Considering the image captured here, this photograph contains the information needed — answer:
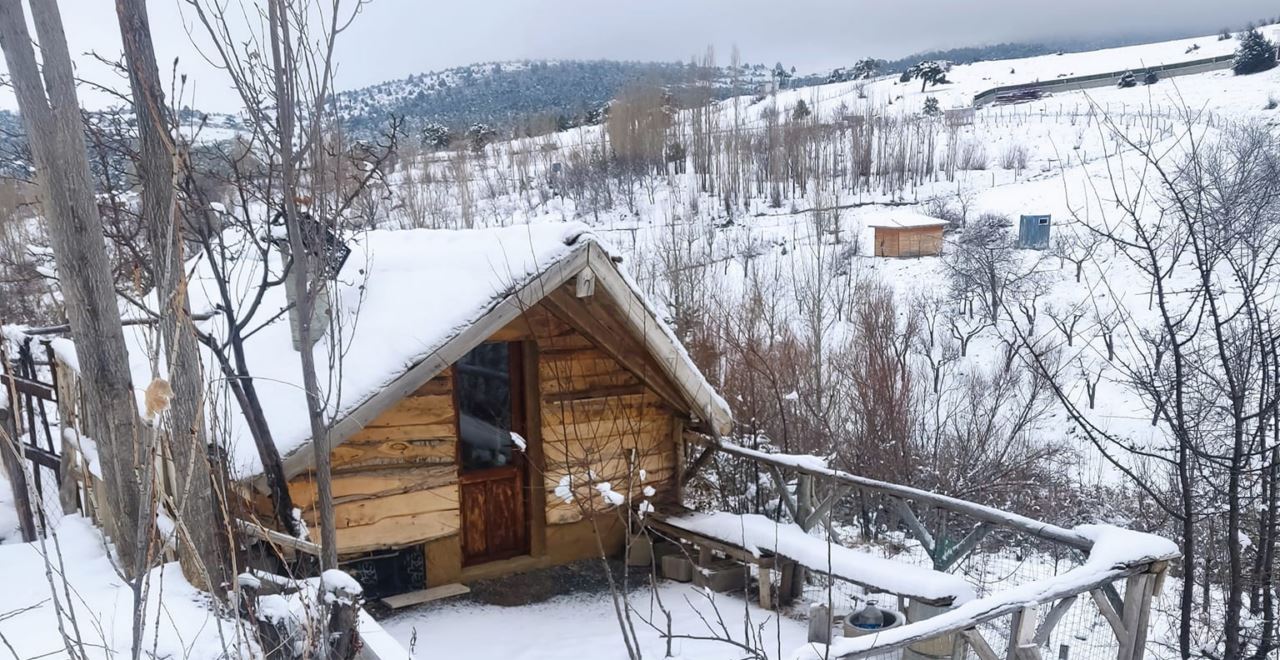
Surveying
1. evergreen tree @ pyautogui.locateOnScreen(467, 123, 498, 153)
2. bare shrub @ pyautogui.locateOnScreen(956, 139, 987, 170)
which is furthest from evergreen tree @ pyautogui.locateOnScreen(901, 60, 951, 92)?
evergreen tree @ pyautogui.locateOnScreen(467, 123, 498, 153)

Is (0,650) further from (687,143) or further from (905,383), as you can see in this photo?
(687,143)

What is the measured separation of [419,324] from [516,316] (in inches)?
30.1

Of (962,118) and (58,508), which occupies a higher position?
(962,118)

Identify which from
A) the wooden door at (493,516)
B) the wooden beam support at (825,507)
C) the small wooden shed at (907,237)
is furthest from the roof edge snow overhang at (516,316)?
the small wooden shed at (907,237)

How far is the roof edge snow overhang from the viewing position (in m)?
5.75

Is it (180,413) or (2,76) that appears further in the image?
(2,76)

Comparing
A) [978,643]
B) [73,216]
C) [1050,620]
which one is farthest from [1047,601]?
[73,216]

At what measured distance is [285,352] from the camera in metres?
6.57

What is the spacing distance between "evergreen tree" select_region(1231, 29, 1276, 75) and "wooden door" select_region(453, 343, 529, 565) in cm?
5257

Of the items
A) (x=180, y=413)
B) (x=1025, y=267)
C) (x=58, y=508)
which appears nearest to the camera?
→ (x=180, y=413)

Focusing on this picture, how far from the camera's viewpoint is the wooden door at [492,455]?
25.8 feet

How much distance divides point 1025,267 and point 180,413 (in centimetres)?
3027

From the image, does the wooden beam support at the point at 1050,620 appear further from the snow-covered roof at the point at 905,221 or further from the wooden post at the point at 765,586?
the snow-covered roof at the point at 905,221

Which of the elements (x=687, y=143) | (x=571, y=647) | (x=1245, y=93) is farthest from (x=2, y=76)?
(x=1245, y=93)
